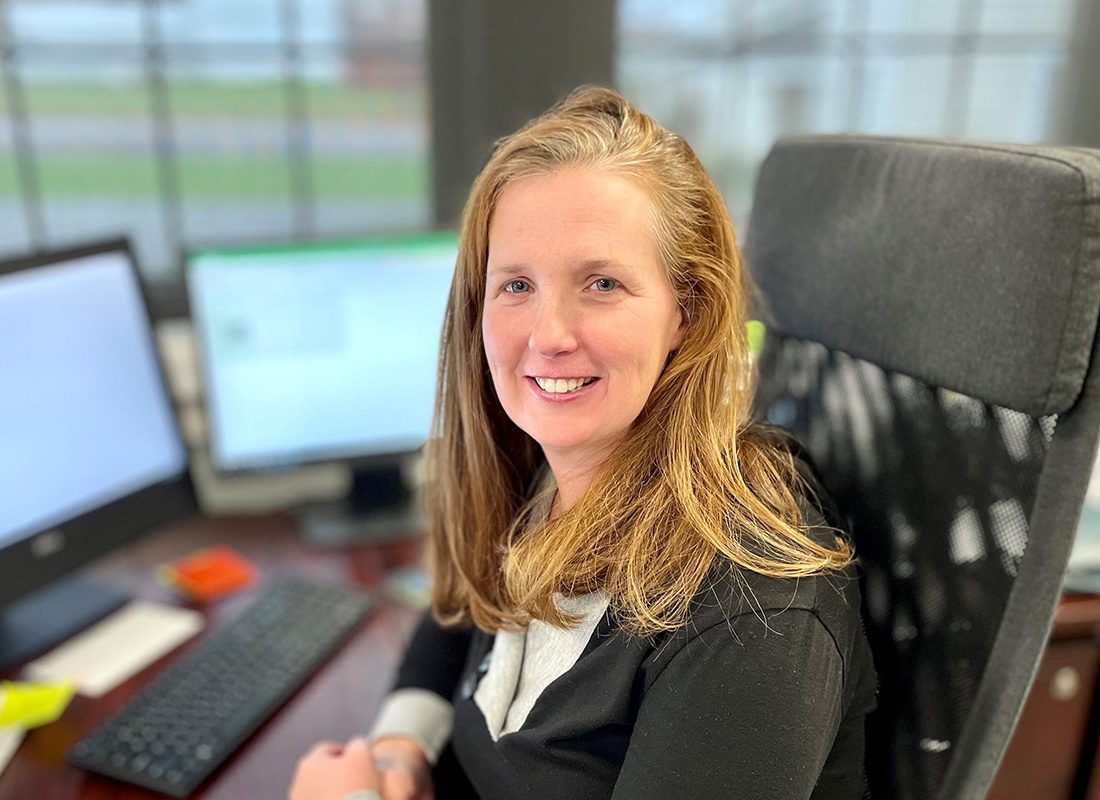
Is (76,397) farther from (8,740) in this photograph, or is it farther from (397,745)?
(397,745)

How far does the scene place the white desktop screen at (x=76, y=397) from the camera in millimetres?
1169

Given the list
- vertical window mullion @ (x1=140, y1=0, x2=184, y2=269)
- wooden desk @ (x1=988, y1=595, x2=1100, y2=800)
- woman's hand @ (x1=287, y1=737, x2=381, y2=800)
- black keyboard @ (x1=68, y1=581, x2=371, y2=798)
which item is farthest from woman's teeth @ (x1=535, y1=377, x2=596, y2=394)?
vertical window mullion @ (x1=140, y1=0, x2=184, y2=269)

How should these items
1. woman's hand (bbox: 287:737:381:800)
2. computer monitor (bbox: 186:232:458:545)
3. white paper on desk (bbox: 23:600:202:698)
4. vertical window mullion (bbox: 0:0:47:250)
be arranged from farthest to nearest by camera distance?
vertical window mullion (bbox: 0:0:47:250) < computer monitor (bbox: 186:232:458:545) < white paper on desk (bbox: 23:600:202:698) < woman's hand (bbox: 287:737:381:800)

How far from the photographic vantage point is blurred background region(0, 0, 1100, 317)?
1.69m

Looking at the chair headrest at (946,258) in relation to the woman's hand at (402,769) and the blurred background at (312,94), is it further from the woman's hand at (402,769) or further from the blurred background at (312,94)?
the blurred background at (312,94)

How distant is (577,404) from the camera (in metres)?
0.79

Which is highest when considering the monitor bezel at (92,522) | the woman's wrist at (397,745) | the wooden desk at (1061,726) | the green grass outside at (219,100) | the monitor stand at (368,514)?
the green grass outside at (219,100)

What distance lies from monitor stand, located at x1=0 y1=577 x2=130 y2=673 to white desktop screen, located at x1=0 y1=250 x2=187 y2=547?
13 centimetres

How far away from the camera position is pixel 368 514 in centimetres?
157

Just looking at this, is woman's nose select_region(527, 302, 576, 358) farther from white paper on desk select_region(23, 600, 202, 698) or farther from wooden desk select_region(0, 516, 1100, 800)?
white paper on desk select_region(23, 600, 202, 698)

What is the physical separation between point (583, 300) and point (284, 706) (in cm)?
63

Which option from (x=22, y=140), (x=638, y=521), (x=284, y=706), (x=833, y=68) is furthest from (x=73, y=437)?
(x=833, y=68)

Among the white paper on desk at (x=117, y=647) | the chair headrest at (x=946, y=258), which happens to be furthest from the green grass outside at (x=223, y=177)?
the chair headrest at (x=946, y=258)

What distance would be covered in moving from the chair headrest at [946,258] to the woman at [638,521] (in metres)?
0.09
